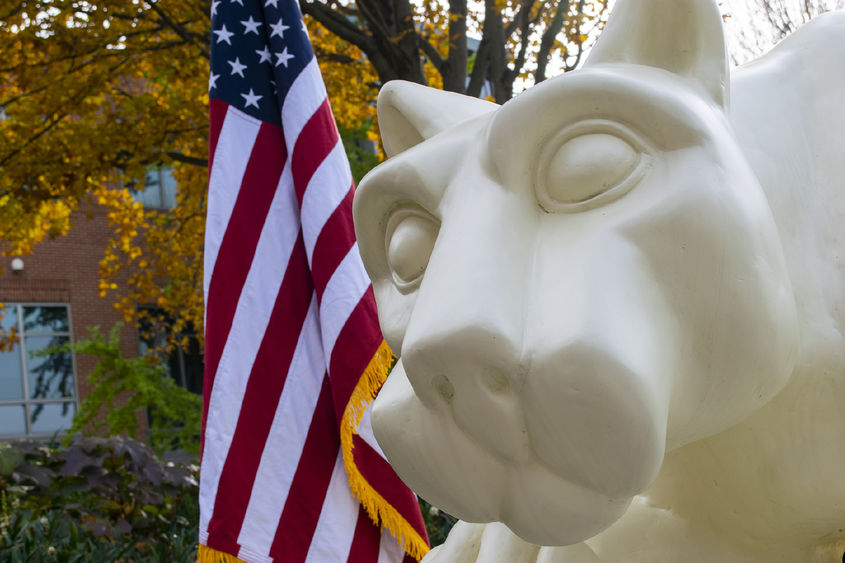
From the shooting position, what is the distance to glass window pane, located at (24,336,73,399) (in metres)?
12.5

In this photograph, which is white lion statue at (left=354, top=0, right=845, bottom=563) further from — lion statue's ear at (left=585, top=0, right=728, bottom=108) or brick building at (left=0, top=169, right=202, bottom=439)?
brick building at (left=0, top=169, right=202, bottom=439)

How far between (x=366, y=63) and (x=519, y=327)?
507 centimetres

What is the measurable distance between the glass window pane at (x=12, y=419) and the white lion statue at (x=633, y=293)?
43.6ft

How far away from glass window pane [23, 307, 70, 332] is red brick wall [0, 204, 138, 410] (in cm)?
18

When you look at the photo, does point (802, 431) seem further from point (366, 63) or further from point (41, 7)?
point (366, 63)

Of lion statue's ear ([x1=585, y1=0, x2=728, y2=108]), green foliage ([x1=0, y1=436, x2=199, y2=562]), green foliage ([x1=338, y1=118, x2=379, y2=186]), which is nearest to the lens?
lion statue's ear ([x1=585, y1=0, x2=728, y2=108])

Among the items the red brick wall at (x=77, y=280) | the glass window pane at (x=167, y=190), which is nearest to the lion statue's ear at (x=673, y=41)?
the red brick wall at (x=77, y=280)

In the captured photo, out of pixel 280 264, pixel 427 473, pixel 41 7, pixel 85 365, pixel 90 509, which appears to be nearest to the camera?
pixel 427 473

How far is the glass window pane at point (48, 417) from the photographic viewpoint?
12477mm

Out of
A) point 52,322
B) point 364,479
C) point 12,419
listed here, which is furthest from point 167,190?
point 364,479

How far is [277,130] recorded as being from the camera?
229 centimetres

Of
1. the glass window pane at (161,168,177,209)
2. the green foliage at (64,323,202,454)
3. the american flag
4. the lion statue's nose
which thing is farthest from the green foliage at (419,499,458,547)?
the glass window pane at (161,168,177,209)

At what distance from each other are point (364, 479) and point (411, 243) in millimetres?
1303

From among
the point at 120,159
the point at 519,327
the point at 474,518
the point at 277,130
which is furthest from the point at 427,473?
the point at 120,159
